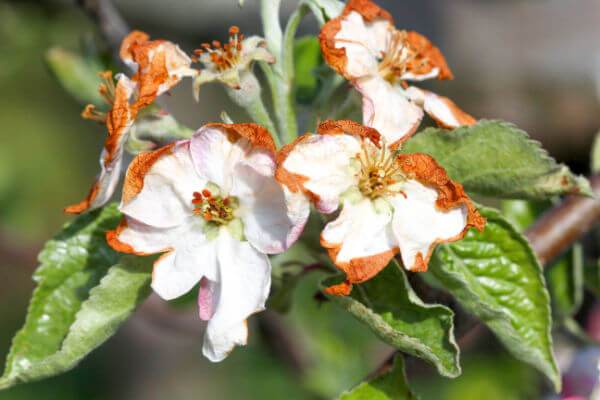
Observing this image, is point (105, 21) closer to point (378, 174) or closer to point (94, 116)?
point (94, 116)

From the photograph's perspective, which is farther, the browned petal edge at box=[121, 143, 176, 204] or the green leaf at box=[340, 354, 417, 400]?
the green leaf at box=[340, 354, 417, 400]

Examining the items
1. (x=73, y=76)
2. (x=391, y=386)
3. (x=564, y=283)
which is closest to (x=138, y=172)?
(x=391, y=386)

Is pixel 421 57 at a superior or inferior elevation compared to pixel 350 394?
superior

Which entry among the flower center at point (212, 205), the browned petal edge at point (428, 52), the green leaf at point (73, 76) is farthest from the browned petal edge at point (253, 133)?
the green leaf at point (73, 76)

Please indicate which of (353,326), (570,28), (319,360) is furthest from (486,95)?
(319,360)

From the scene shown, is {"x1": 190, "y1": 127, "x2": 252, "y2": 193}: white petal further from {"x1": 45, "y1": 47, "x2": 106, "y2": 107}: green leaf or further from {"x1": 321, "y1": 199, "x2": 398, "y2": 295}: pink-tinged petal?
{"x1": 45, "y1": 47, "x2": 106, "y2": 107}: green leaf

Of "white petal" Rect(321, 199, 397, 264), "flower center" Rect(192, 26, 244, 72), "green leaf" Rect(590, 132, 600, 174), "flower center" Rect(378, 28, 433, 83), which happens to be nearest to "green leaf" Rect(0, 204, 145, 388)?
"flower center" Rect(192, 26, 244, 72)

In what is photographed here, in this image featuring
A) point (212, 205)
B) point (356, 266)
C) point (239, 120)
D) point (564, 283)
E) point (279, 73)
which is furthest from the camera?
point (239, 120)

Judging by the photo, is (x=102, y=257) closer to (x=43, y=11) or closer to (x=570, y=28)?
(x=43, y=11)
